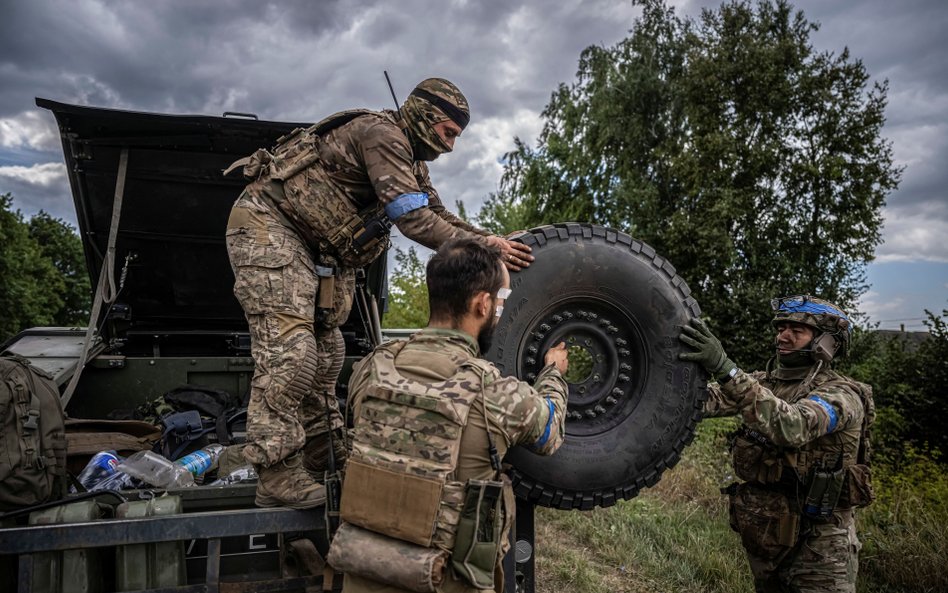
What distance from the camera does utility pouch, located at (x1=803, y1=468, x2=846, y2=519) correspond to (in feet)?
10.1

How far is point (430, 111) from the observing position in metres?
2.71

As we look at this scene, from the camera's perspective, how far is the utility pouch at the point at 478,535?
1920 millimetres

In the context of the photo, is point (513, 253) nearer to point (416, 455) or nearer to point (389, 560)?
point (416, 455)

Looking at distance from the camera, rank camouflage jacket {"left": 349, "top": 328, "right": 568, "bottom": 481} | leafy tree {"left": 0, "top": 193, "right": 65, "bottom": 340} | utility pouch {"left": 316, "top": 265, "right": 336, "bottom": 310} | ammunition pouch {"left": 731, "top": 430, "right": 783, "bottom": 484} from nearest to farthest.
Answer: camouflage jacket {"left": 349, "top": 328, "right": 568, "bottom": 481}, utility pouch {"left": 316, "top": 265, "right": 336, "bottom": 310}, ammunition pouch {"left": 731, "top": 430, "right": 783, "bottom": 484}, leafy tree {"left": 0, "top": 193, "right": 65, "bottom": 340}

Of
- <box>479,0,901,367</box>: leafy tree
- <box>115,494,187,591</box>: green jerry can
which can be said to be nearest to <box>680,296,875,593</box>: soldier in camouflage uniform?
<box>115,494,187,591</box>: green jerry can

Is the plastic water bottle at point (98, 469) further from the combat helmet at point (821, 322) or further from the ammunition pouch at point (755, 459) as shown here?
the combat helmet at point (821, 322)

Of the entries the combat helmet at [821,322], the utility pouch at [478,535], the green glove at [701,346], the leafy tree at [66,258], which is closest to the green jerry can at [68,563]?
the utility pouch at [478,535]

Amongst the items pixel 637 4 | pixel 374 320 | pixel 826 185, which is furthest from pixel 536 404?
pixel 637 4

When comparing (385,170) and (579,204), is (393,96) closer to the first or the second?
(385,170)

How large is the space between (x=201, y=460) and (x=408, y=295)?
45.2 ft

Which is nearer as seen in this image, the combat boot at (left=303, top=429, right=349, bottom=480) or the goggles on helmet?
the combat boot at (left=303, top=429, right=349, bottom=480)

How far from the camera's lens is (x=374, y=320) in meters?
4.09

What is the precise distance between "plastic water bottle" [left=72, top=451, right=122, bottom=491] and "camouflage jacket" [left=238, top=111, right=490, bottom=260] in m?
1.21

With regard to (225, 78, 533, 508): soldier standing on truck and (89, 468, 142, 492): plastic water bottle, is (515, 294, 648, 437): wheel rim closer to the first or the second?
(225, 78, 533, 508): soldier standing on truck
